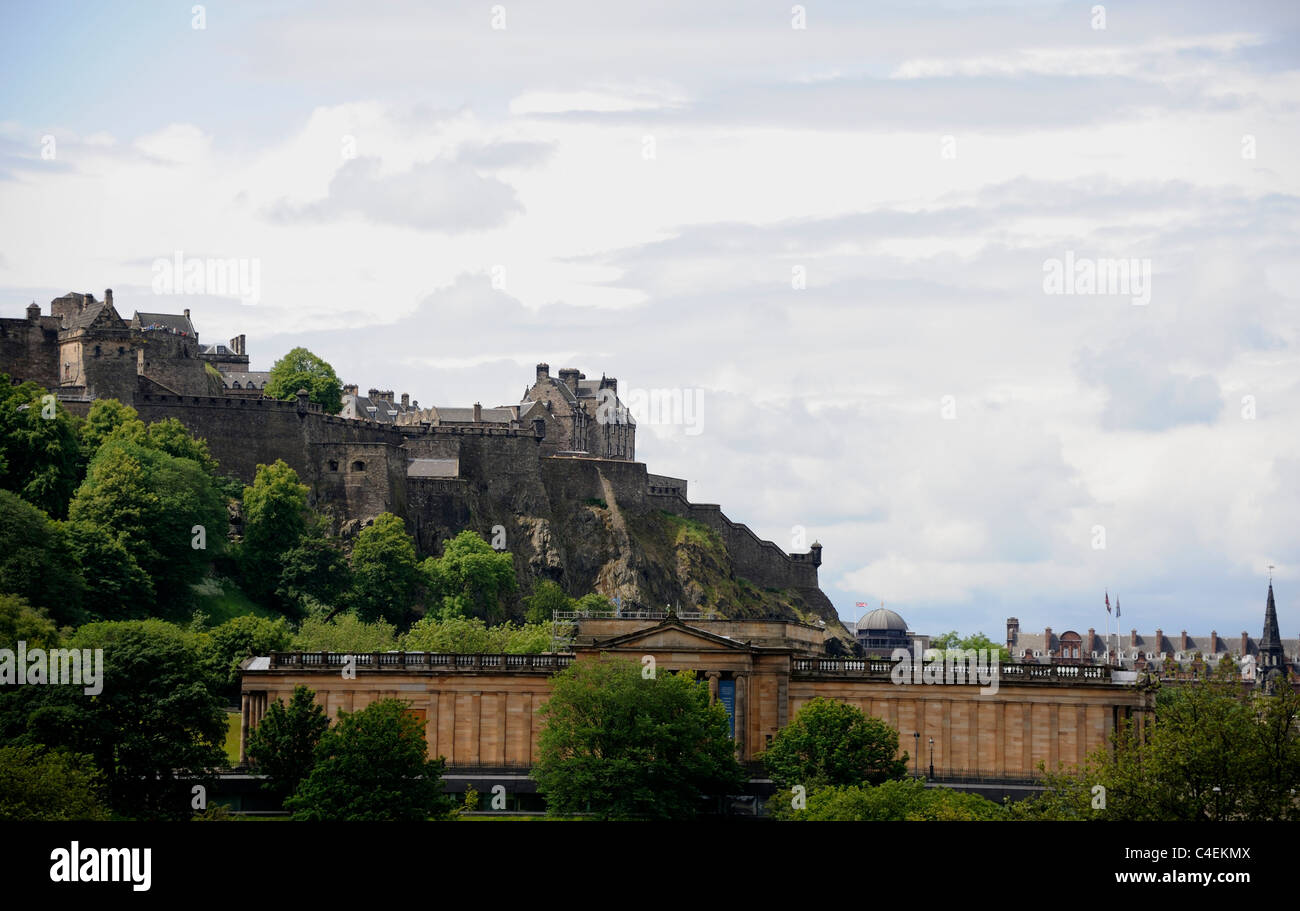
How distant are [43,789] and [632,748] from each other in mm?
24713

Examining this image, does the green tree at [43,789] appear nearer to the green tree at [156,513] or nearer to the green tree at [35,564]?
the green tree at [35,564]

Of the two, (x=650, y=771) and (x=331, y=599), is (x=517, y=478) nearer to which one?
(x=331, y=599)

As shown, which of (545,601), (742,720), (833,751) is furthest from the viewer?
(545,601)

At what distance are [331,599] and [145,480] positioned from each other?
15776 millimetres

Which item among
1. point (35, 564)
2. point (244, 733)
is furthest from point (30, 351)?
→ point (244, 733)

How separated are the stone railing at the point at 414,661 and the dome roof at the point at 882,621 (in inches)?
3952

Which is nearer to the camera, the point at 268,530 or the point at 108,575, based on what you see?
the point at 108,575

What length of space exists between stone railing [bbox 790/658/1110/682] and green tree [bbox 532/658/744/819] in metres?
9.75

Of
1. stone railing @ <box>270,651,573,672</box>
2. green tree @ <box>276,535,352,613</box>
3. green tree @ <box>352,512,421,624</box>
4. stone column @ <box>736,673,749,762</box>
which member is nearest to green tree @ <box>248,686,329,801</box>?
stone railing @ <box>270,651,573,672</box>

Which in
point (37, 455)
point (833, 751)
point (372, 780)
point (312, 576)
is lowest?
point (372, 780)

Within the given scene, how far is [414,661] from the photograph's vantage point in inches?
3900

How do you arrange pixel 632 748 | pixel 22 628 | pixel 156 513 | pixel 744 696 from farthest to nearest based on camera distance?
pixel 156 513 → pixel 744 696 → pixel 22 628 → pixel 632 748

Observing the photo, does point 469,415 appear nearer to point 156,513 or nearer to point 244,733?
point 156,513
